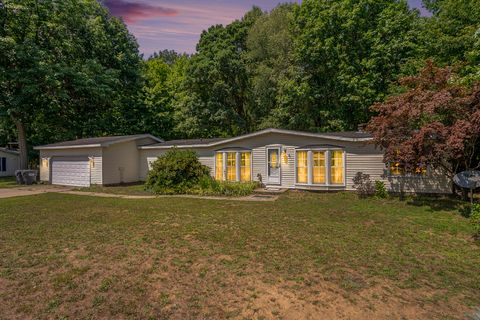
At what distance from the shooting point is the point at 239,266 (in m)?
5.74

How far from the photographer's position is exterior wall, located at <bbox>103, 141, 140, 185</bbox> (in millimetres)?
18484

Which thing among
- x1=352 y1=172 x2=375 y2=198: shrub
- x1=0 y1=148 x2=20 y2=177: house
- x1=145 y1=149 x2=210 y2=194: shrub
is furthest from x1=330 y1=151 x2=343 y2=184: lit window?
x1=0 y1=148 x2=20 y2=177: house

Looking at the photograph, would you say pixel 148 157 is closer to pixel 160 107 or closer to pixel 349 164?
pixel 349 164

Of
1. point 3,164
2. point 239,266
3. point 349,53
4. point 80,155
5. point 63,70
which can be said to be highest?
point 349,53

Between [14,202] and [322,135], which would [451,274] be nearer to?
[322,135]

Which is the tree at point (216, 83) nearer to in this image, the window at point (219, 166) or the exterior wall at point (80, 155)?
the window at point (219, 166)

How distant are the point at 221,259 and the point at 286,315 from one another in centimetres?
208

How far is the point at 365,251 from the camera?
652cm

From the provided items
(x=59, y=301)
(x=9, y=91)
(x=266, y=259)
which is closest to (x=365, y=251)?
A: (x=266, y=259)

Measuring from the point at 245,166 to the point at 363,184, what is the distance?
6.44 meters

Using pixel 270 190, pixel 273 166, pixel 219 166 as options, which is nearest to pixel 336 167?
pixel 273 166

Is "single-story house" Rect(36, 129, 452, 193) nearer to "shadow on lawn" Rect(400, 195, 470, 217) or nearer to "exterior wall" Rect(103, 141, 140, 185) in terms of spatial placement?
"exterior wall" Rect(103, 141, 140, 185)

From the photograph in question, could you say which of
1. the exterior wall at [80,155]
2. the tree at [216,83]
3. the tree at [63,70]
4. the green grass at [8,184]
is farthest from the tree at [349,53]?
the green grass at [8,184]

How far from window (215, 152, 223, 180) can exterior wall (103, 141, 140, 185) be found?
21.8ft
